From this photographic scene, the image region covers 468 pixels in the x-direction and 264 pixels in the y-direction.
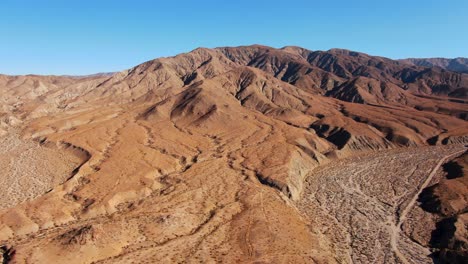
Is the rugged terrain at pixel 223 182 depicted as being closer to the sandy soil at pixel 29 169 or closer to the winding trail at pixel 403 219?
the winding trail at pixel 403 219

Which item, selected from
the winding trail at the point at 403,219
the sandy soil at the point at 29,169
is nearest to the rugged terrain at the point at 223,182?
the winding trail at the point at 403,219

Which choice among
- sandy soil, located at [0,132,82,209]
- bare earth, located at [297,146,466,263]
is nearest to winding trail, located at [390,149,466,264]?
bare earth, located at [297,146,466,263]

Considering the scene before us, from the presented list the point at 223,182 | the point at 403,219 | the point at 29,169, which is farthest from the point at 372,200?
the point at 29,169

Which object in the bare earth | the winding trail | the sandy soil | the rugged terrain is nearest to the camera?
the rugged terrain

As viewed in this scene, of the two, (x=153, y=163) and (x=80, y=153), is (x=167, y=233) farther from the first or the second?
(x=80, y=153)

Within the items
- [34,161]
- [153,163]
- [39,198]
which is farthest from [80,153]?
[39,198]

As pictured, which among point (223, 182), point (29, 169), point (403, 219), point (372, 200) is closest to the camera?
point (403, 219)

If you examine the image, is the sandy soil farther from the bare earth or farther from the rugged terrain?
the bare earth

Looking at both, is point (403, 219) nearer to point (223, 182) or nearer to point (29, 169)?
point (223, 182)
